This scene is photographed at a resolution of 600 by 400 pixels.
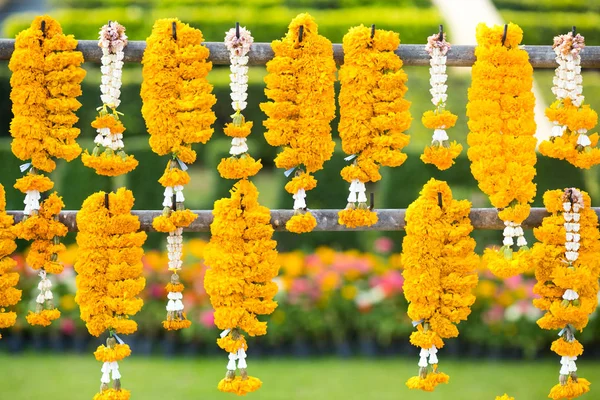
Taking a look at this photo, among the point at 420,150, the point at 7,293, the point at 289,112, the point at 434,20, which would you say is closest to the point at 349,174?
the point at 289,112

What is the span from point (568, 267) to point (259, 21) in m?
11.5

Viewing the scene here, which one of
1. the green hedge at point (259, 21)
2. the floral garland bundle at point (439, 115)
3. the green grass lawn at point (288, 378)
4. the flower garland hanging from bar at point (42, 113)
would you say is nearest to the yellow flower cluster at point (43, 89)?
the flower garland hanging from bar at point (42, 113)

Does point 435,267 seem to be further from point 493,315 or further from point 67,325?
point 67,325

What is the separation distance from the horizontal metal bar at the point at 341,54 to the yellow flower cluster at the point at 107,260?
518 millimetres

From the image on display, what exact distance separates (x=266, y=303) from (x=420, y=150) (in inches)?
161

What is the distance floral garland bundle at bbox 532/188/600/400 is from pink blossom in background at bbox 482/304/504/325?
2.65 m

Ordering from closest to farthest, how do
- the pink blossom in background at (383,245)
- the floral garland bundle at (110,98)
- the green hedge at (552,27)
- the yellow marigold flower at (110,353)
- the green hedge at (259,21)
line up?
the floral garland bundle at (110,98) → the yellow marigold flower at (110,353) → the pink blossom in background at (383,245) → the green hedge at (259,21) → the green hedge at (552,27)

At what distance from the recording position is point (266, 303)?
3.17 m

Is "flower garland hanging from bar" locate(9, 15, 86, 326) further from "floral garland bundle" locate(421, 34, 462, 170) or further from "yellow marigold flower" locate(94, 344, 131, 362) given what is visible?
"floral garland bundle" locate(421, 34, 462, 170)

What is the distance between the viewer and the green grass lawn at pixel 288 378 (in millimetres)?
5461

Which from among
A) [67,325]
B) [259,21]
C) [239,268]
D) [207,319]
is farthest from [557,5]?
[239,268]

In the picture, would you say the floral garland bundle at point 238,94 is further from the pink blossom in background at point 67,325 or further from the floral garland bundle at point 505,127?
the pink blossom in background at point 67,325

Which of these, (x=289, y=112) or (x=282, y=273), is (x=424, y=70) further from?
(x=289, y=112)

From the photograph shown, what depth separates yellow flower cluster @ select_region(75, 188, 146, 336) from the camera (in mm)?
3107
